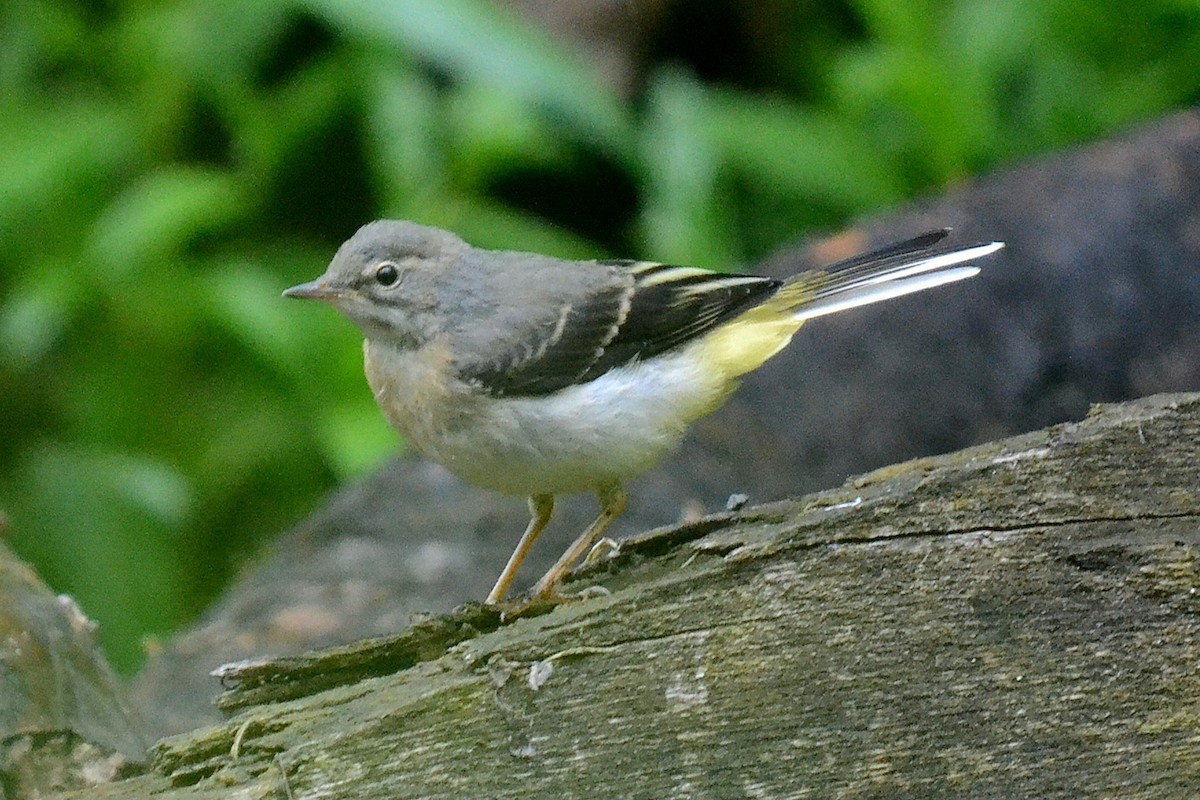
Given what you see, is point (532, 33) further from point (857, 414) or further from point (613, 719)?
point (613, 719)

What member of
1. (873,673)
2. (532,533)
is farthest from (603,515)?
(873,673)

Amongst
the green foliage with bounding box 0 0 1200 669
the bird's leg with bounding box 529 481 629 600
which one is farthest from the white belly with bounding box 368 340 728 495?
the green foliage with bounding box 0 0 1200 669

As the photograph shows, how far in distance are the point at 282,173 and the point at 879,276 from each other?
15.1 feet

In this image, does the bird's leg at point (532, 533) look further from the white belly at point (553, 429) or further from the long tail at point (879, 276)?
the long tail at point (879, 276)

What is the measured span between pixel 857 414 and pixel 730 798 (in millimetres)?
2953

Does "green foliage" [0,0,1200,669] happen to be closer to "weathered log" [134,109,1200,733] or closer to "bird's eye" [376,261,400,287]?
"weathered log" [134,109,1200,733]

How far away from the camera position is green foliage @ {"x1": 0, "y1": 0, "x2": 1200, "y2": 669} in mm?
6004

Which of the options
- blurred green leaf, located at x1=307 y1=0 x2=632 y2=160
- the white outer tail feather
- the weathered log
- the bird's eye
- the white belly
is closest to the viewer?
the white belly

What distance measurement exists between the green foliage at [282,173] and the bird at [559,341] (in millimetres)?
2464

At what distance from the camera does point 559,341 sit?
3162 mm

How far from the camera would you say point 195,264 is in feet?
21.5

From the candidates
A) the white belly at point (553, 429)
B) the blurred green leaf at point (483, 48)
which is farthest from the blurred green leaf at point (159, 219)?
the white belly at point (553, 429)

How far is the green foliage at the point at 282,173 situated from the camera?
6.00 m

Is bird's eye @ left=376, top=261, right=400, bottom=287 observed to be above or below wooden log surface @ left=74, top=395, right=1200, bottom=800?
above
